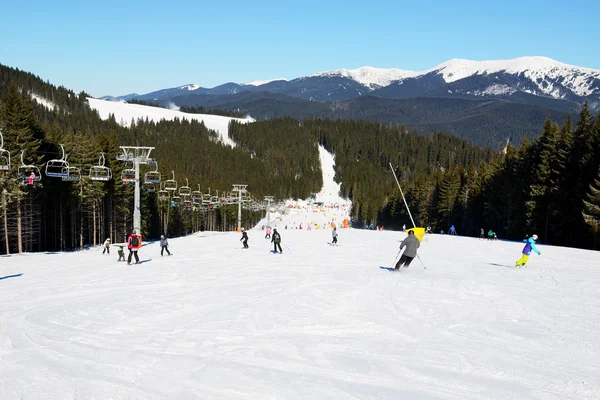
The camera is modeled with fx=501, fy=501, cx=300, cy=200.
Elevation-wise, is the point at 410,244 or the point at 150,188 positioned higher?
the point at 150,188

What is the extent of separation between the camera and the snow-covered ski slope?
24.2 ft

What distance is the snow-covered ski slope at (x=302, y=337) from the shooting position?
7.38 m

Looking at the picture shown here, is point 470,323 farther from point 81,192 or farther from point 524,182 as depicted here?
point 524,182

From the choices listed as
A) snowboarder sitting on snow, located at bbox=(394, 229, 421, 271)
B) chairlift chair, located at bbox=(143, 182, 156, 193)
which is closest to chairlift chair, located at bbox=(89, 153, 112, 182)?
chairlift chair, located at bbox=(143, 182, 156, 193)

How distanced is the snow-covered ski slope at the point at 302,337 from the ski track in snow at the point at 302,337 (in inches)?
1.3

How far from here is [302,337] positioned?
1020cm

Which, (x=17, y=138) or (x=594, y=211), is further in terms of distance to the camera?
(x=594, y=211)

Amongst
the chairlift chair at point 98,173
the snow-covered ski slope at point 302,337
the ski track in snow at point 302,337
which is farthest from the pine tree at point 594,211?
the chairlift chair at point 98,173

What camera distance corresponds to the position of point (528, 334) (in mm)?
10422

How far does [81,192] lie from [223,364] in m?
41.9

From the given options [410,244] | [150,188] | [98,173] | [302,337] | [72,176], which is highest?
[98,173]

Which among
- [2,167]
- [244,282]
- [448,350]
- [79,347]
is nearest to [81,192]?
[2,167]

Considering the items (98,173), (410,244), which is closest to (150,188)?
(98,173)

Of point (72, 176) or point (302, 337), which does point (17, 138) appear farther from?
point (302, 337)
